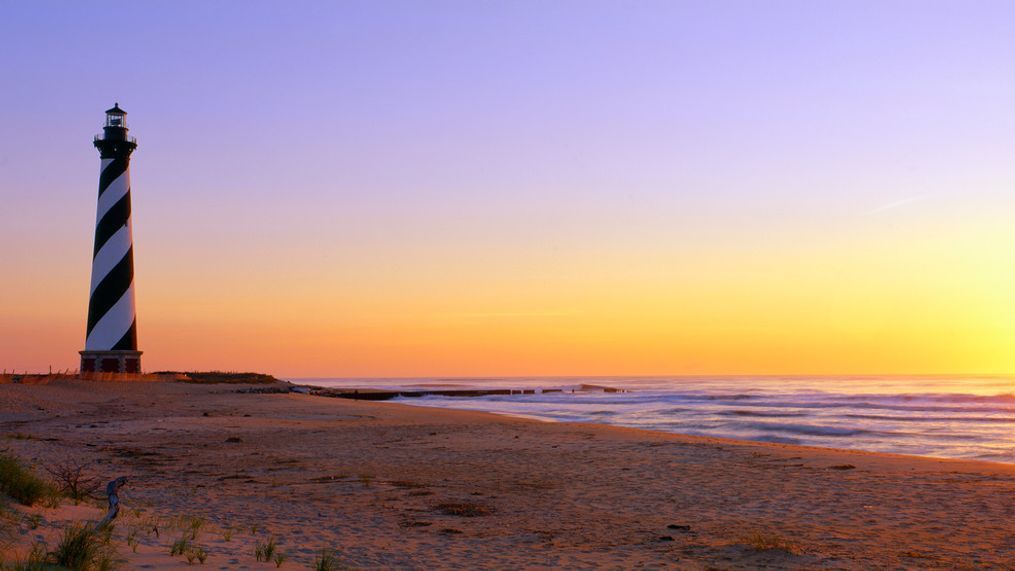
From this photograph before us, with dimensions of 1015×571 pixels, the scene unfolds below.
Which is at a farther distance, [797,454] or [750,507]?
[797,454]

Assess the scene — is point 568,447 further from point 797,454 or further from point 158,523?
point 158,523

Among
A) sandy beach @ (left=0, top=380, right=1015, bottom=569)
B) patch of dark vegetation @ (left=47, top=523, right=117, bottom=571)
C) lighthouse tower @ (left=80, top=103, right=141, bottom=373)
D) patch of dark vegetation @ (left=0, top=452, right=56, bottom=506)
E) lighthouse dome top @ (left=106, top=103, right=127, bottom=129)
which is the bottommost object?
sandy beach @ (left=0, top=380, right=1015, bottom=569)

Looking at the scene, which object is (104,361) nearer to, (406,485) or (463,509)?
(406,485)

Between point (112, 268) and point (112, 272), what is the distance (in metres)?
0.19

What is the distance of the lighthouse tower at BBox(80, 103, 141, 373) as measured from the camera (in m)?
38.2

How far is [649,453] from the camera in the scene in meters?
17.5

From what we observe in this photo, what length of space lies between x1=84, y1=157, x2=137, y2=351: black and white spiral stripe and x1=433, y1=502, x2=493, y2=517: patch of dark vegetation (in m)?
32.4

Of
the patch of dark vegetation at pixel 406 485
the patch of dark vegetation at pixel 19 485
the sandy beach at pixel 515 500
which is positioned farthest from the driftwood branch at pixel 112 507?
the patch of dark vegetation at pixel 406 485

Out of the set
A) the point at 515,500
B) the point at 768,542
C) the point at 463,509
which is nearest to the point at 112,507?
the point at 463,509

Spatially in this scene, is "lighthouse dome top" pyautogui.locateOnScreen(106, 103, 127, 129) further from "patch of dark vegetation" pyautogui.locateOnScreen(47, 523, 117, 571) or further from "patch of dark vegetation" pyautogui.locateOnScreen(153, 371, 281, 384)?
"patch of dark vegetation" pyautogui.locateOnScreen(47, 523, 117, 571)

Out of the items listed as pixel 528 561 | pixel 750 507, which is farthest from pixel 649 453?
pixel 528 561

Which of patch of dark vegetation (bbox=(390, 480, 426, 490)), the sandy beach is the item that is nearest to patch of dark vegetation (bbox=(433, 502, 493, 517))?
the sandy beach

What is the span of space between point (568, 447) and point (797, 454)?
16.7ft

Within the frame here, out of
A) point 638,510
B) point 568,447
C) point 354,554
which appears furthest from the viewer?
point 568,447
